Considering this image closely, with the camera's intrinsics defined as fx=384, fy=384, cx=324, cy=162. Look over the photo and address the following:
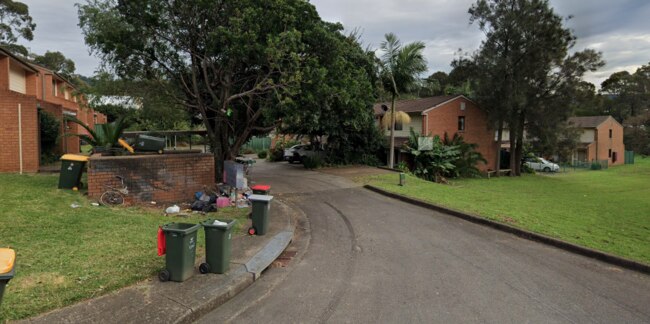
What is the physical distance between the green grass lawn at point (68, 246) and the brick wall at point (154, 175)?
770mm

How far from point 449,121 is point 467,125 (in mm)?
2468

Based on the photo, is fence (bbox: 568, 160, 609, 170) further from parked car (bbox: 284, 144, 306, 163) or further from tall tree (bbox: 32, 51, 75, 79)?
tall tree (bbox: 32, 51, 75, 79)

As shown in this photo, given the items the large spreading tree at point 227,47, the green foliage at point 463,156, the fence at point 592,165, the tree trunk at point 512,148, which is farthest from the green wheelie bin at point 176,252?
the fence at point 592,165

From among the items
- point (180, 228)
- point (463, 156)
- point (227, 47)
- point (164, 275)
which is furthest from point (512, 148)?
point (164, 275)

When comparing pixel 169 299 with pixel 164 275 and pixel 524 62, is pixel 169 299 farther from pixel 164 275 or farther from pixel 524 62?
pixel 524 62

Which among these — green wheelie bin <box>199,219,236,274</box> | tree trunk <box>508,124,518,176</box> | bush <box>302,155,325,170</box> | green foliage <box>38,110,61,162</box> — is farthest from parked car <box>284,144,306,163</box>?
green wheelie bin <box>199,219,236,274</box>

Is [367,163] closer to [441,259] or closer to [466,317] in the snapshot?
[441,259]

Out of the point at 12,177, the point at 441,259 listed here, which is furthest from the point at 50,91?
the point at 441,259

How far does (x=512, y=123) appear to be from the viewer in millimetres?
30500

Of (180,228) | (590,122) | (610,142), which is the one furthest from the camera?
(610,142)

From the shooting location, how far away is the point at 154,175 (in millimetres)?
10641

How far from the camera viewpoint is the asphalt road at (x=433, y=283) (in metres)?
4.67

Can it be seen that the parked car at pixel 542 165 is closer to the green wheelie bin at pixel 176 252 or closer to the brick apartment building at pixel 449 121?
the brick apartment building at pixel 449 121

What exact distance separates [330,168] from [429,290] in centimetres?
1748
